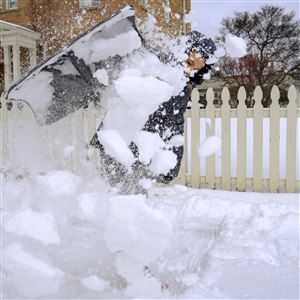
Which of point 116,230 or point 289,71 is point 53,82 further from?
point 289,71

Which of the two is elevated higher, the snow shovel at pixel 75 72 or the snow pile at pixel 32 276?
the snow shovel at pixel 75 72

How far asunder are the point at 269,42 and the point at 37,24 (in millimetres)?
13684

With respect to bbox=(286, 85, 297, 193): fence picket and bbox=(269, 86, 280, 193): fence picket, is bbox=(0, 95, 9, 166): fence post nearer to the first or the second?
bbox=(269, 86, 280, 193): fence picket

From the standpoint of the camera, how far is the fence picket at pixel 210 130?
495 cm

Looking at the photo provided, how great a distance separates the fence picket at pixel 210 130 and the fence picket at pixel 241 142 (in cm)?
29

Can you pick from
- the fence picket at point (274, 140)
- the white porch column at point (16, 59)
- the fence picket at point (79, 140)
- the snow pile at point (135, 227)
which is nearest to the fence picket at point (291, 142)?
the fence picket at point (274, 140)

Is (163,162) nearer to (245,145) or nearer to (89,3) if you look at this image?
(245,145)

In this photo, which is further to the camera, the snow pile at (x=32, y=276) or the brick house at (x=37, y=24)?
the brick house at (x=37, y=24)

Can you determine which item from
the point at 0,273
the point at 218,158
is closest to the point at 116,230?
the point at 0,273

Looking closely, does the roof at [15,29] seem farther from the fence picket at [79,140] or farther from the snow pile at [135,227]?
the snow pile at [135,227]

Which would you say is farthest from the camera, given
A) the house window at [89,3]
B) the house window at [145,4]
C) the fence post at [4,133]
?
the house window at [89,3]

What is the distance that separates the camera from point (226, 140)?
5.00 m

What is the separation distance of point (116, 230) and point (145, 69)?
1051mm

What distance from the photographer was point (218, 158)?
514 centimetres
